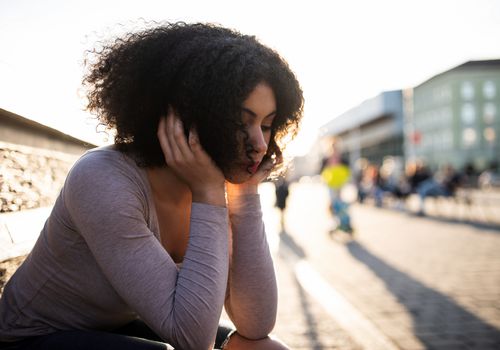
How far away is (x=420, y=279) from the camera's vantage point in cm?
530

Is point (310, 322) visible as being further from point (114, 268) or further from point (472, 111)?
point (472, 111)

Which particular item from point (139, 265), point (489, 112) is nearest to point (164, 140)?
point (139, 265)

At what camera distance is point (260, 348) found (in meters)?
1.60

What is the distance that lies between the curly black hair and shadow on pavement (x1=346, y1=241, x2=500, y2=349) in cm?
272

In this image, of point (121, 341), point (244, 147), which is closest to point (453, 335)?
point (244, 147)

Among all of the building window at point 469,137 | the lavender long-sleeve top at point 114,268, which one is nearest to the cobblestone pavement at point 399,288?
the lavender long-sleeve top at point 114,268

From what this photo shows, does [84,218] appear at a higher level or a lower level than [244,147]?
lower

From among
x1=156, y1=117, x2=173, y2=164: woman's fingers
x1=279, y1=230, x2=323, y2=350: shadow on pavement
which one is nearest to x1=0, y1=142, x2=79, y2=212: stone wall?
x1=156, y1=117, x2=173, y2=164: woman's fingers

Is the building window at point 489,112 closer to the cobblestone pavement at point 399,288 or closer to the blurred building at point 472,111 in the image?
the blurred building at point 472,111

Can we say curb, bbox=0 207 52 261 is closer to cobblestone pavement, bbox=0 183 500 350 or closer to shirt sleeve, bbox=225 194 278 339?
cobblestone pavement, bbox=0 183 500 350

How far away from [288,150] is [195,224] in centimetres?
83

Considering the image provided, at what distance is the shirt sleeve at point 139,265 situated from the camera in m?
1.23

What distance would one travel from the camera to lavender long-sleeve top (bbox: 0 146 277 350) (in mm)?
1237

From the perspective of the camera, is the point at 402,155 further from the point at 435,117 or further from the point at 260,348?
the point at 260,348
